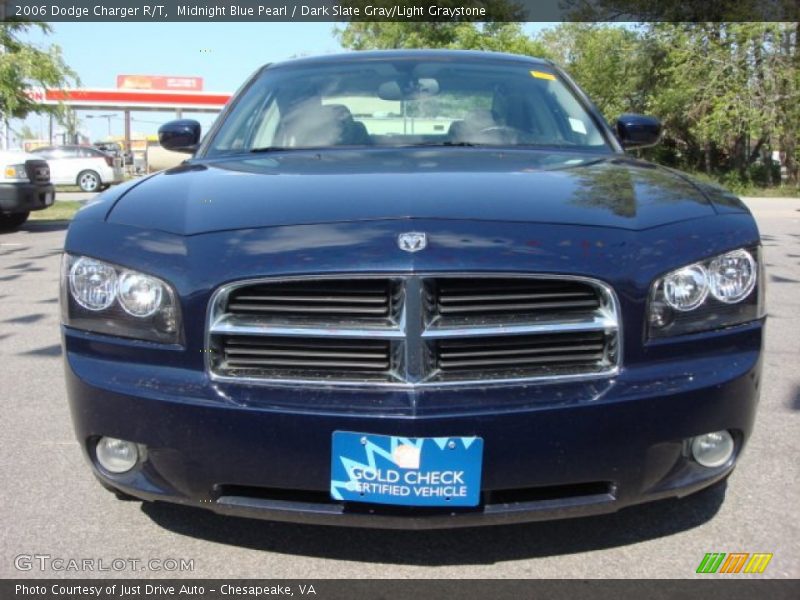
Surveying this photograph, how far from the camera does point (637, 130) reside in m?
3.83

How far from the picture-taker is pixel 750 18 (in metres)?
25.4

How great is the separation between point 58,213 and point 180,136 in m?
14.9

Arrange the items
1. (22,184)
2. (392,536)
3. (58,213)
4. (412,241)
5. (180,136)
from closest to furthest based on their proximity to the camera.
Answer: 1. (412,241)
2. (392,536)
3. (180,136)
4. (22,184)
5. (58,213)

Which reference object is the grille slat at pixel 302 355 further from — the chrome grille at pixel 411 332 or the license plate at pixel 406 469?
the license plate at pixel 406 469

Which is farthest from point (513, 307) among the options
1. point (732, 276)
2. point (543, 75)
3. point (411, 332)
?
point (543, 75)

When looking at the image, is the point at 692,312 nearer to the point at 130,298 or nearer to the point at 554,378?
the point at 554,378

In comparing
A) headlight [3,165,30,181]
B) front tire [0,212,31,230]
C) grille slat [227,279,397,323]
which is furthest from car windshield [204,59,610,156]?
front tire [0,212,31,230]

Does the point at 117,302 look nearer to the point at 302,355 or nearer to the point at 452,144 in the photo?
the point at 302,355

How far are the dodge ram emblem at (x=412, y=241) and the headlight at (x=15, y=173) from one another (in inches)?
467

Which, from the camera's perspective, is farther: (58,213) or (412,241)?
(58,213)

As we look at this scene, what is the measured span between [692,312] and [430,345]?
0.73m

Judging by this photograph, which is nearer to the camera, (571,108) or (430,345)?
(430,345)

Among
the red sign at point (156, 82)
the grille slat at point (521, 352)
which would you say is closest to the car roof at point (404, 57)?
the grille slat at point (521, 352)
